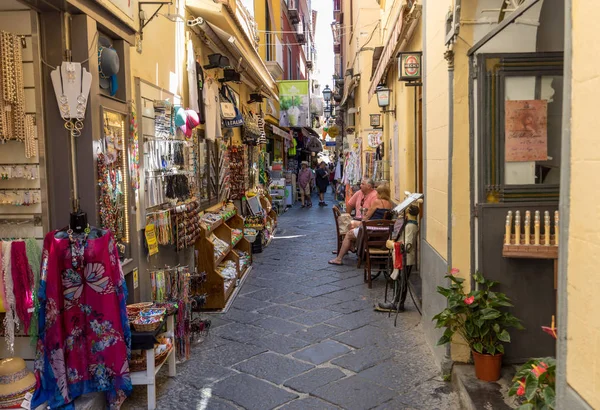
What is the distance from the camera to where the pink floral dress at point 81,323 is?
11.0 feet

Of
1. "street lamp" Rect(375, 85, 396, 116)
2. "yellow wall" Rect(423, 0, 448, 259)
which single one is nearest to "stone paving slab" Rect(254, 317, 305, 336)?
"yellow wall" Rect(423, 0, 448, 259)

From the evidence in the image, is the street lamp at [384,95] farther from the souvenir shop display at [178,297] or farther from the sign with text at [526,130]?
the sign with text at [526,130]

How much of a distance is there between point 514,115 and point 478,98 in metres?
0.27

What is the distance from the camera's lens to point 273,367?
4.51 m

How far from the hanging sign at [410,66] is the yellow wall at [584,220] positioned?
451cm

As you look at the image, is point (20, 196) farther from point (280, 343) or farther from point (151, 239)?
point (280, 343)

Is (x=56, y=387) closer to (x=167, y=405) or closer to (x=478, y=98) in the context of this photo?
(x=167, y=405)

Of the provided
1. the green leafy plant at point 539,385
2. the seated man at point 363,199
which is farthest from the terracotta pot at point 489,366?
the seated man at point 363,199

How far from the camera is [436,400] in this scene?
3.86 m

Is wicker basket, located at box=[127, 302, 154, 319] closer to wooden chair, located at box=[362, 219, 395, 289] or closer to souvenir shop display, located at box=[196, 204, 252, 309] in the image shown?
souvenir shop display, located at box=[196, 204, 252, 309]

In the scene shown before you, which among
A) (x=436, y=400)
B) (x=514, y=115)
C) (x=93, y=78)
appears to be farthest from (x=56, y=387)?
(x=514, y=115)

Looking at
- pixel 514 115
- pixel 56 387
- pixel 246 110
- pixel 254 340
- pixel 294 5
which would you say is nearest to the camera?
pixel 56 387

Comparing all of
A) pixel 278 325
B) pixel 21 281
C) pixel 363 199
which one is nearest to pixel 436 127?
pixel 278 325

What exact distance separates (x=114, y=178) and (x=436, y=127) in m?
2.66
